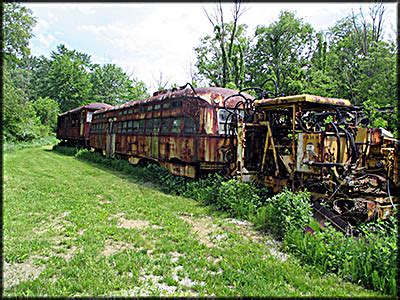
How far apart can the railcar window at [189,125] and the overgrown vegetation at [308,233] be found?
60.8 inches

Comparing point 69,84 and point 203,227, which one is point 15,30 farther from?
point 69,84

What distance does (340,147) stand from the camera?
6.19 meters

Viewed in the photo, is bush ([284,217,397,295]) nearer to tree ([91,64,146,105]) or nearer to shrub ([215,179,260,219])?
shrub ([215,179,260,219])

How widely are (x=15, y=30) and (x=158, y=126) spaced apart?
1691 cm

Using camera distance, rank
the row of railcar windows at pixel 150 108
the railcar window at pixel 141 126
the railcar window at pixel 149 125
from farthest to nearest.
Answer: the railcar window at pixel 141 126 → the railcar window at pixel 149 125 → the row of railcar windows at pixel 150 108

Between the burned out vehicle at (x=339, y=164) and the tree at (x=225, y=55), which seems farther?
the tree at (x=225, y=55)

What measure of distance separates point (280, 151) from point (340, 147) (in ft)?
5.74

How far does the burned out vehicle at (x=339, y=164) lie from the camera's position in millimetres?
5820

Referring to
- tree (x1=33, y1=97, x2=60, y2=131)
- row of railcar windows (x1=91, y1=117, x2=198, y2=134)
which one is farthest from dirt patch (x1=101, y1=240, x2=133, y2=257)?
tree (x1=33, y1=97, x2=60, y2=131)

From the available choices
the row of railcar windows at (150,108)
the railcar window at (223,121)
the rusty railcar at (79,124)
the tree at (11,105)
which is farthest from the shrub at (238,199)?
the tree at (11,105)

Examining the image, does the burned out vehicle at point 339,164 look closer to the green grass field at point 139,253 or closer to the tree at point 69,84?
the green grass field at point 139,253

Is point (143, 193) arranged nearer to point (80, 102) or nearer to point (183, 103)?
point (183, 103)

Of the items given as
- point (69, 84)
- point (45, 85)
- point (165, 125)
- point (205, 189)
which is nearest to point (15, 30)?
point (165, 125)

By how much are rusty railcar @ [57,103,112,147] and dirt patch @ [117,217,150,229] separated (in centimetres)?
1698
